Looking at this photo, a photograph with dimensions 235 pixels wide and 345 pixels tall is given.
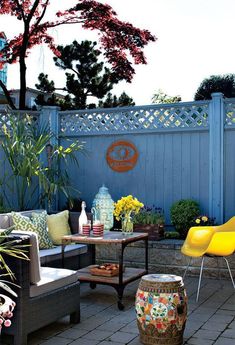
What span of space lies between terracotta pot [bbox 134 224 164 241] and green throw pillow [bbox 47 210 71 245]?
1.10 m

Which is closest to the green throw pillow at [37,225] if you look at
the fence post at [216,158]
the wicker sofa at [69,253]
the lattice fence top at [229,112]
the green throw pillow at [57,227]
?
the wicker sofa at [69,253]

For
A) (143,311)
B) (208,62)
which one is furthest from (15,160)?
(208,62)

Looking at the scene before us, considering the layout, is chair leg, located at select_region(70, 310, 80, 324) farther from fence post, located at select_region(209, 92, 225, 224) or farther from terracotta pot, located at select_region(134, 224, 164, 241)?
fence post, located at select_region(209, 92, 225, 224)

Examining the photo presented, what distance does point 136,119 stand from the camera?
711 centimetres

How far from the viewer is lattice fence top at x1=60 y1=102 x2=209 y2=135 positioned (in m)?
6.74

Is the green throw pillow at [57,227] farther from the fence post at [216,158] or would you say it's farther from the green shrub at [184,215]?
the fence post at [216,158]

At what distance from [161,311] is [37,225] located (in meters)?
2.05

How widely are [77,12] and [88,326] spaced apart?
687cm

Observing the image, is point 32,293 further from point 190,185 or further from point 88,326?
point 190,185

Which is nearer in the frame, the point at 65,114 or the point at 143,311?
the point at 143,311

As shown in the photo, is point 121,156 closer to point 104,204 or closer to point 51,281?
point 104,204

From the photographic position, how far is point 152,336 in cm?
352

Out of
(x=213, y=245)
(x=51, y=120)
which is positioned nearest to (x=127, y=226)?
(x=213, y=245)

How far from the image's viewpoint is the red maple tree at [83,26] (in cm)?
933
